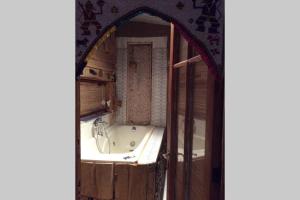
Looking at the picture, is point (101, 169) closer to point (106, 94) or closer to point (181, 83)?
point (181, 83)

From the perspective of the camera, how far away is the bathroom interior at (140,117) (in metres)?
1.62

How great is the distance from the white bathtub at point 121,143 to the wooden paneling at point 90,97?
29cm

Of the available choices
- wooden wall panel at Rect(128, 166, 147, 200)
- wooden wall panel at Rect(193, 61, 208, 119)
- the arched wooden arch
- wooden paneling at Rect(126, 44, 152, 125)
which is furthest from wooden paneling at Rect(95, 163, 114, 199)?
wooden paneling at Rect(126, 44, 152, 125)

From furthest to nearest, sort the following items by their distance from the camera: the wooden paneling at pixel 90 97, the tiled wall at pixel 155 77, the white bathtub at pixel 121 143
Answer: the tiled wall at pixel 155 77
the wooden paneling at pixel 90 97
the white bathtub at pixel 121 143

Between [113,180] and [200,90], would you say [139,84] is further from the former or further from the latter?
[200,90]

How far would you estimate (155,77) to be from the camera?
5.10 meters

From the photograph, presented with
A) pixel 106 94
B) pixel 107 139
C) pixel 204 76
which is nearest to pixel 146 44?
pixel 106 94

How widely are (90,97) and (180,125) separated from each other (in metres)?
2.11

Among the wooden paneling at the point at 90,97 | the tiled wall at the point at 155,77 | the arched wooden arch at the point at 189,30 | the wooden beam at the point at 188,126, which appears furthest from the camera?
the tiled wall at the point at 155,77

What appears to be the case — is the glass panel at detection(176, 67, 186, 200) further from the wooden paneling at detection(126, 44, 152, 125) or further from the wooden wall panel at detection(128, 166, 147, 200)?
the wooden paneling at detection(126, 44, 152, 125)

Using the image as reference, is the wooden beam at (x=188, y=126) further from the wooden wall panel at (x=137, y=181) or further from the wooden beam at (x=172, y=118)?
the wooden wall panel at (x=137, y=181)

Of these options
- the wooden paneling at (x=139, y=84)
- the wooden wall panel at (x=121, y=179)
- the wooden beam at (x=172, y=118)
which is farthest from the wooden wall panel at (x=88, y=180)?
the wooden paneling at (x=139, y=84)

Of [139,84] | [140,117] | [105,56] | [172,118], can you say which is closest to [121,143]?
[140,117]

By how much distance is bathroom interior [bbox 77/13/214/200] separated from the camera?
1.62 metres
